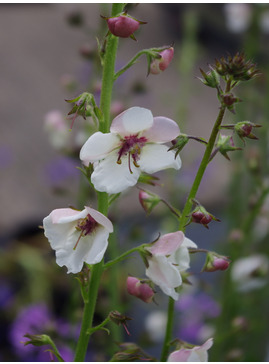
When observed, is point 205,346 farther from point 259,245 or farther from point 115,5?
point 259,245

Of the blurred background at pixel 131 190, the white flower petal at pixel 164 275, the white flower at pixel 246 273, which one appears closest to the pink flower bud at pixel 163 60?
the white flower petal at pixel 164 275

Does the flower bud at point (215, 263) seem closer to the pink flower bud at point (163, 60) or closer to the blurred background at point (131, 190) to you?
the pink flower bud at point (163, 60)

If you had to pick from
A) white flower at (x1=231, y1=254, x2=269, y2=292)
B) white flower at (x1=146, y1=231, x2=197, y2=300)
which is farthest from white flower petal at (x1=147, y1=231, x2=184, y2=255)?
white flower at (x1=231, y1=254, x2=269, y2=292)

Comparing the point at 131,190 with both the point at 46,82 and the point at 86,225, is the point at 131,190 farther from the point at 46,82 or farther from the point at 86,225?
the point at 46,82

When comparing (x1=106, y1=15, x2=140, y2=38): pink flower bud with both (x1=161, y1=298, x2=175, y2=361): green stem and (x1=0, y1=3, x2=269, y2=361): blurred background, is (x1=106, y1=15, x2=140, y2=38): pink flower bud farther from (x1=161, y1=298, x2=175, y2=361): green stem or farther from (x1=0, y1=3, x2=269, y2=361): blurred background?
(x1=0, y1=3, x2=269, y2=361): blurred background

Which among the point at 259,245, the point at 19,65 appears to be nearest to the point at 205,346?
the point at 259,245

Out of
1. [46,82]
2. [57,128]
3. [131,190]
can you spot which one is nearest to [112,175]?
[57,128]

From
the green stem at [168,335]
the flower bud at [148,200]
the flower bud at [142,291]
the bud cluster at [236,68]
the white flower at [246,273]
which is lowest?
the white flower at [246,273]
